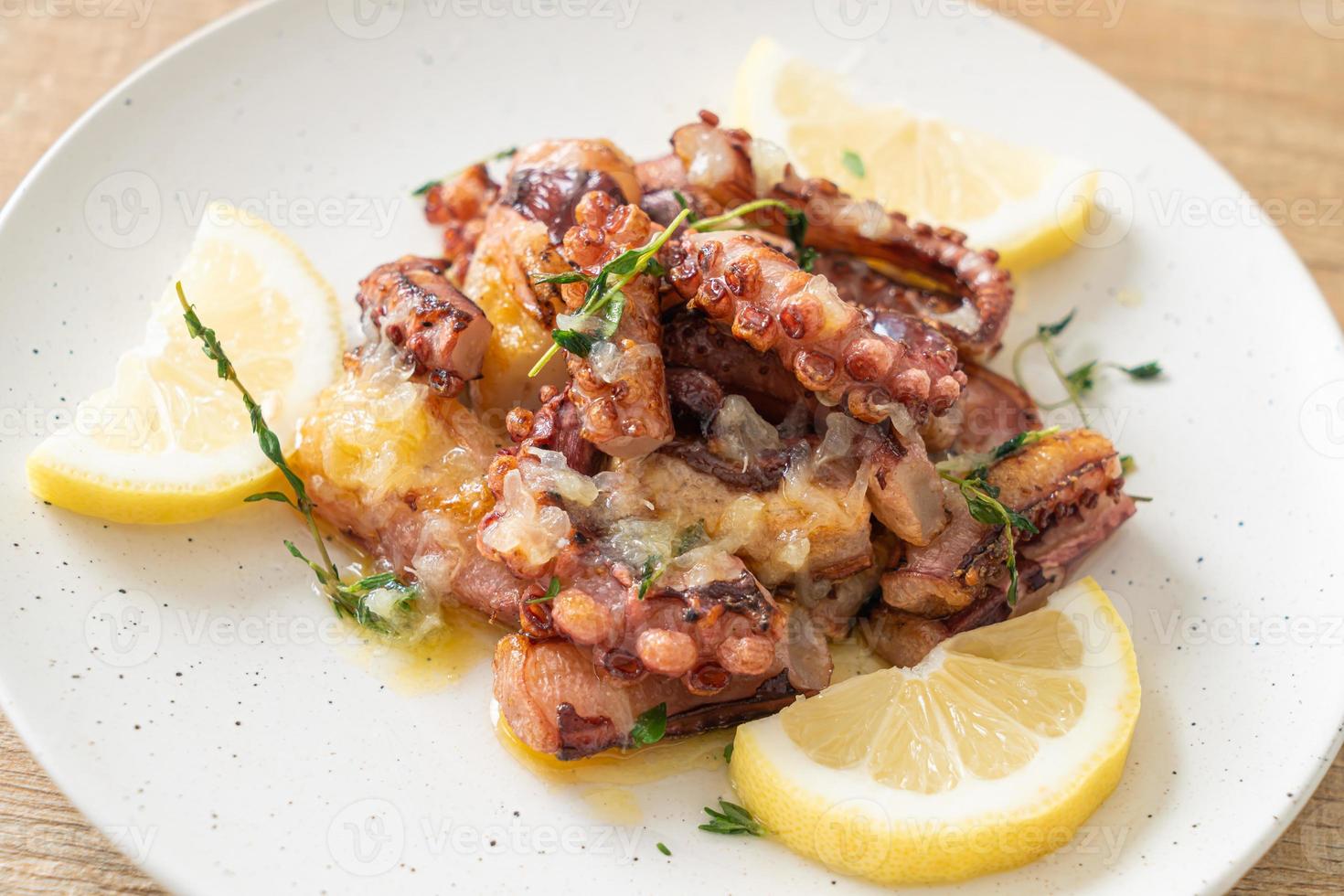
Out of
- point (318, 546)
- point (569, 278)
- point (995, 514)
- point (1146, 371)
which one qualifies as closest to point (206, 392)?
point (318, 546)

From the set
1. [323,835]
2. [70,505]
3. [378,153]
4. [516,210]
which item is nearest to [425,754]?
[323,835]

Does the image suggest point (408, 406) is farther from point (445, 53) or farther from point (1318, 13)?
point (1318, 13)

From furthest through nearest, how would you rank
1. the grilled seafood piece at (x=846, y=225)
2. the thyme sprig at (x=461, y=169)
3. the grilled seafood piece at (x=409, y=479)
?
the thyme sprig at (x=461, y=169) < the grilled seafood piece at (x=846, y=225) < the grilled seafood piece at (x=409, y=479)

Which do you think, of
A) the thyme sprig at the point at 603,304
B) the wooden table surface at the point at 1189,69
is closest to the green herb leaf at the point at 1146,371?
the wooden table surface at the point at 1189,69

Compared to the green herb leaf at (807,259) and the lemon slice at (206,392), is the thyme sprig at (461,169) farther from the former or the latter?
the green herb leaf at (807,259)

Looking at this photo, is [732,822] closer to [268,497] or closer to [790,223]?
[268,497]

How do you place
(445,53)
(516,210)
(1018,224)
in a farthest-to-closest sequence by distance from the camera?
(445,53)
(1018,224)
(516,210)
